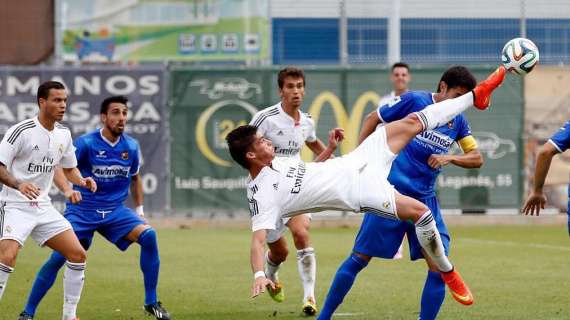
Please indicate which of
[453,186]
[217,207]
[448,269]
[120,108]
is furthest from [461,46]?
[448,269]

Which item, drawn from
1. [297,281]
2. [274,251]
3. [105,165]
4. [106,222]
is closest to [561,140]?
[274,251]

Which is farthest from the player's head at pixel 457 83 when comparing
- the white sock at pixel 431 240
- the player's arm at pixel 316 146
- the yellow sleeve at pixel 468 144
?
the player's arm at pixel 316 146

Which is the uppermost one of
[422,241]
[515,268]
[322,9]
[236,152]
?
[322,9]

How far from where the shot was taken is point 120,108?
12031 millimetres

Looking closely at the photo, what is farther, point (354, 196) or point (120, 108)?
point (120, 108)

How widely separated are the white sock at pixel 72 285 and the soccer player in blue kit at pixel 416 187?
7.40 ft

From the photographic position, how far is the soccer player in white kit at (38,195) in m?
10.5

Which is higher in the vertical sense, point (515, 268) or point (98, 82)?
point (98, 82)

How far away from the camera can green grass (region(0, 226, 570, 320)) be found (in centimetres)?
1180

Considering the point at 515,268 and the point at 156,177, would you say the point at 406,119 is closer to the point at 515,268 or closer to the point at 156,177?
the point at 515,268

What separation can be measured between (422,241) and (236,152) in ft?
5.46

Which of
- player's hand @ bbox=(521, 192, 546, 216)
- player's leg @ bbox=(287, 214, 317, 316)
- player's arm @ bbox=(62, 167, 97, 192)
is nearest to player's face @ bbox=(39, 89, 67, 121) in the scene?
player's arm @ bbox=(62, 167, 97, 192)

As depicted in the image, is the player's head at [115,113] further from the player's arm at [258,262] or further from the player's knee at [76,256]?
the player's arm at [258,262]

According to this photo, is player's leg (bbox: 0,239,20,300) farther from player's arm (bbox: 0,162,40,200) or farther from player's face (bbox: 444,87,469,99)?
player's face (bbox: 444,87,469,99)
